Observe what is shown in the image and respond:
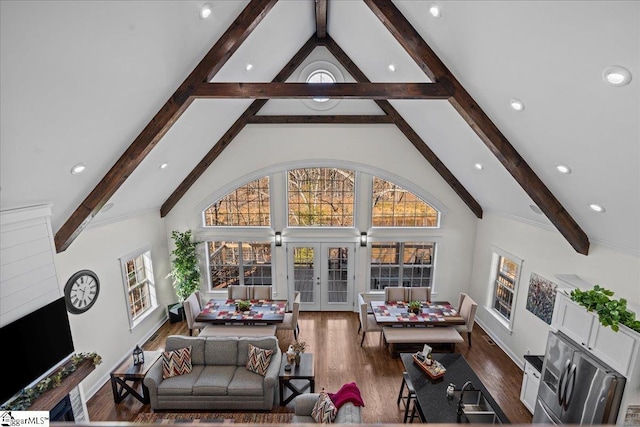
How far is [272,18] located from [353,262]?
16.4 feet

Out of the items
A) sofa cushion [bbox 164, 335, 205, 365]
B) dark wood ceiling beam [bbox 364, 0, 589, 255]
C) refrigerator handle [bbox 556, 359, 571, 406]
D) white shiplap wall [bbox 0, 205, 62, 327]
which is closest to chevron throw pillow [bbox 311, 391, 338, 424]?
sofa cushion [bbox 164, 335, 205, 365]

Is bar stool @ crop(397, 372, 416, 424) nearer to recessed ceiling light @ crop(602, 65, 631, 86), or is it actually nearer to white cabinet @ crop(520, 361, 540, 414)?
white cabinet @ crop(520, 361, 540, 414)

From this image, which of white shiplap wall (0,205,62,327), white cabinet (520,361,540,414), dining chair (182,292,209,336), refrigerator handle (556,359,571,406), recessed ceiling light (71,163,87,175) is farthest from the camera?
dining chair (182,292,209,336)

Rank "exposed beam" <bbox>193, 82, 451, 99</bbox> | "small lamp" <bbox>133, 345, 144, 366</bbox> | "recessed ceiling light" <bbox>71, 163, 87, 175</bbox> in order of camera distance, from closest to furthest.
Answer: "recessed ceiling light" <bbox>71, 163, 87, 175</bbox> → "exposed beam" <bbox>193, 82, 451, 99</bbox> → "small lamp" <bbox>133, 345, 144, 366</bbox>

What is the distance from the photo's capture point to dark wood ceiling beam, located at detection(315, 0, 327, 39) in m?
4.40

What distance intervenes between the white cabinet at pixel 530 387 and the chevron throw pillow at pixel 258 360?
3635 millimetres

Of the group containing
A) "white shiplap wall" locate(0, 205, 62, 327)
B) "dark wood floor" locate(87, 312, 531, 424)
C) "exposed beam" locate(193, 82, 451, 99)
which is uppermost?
"exposed beam" locate(193, 82, 451, 99)

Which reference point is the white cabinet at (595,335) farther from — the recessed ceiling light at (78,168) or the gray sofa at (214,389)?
the recessed ceiling light at (78,168)

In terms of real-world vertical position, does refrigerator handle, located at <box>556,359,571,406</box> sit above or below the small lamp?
above

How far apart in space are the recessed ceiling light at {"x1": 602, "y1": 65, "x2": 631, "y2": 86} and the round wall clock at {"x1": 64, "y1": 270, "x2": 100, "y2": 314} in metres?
6.25

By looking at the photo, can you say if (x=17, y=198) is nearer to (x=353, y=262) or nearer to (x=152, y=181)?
(x=152, y=181)

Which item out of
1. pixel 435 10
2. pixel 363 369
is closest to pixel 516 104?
pixel 435 10

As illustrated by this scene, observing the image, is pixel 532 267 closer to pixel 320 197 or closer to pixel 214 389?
pixel 320 197

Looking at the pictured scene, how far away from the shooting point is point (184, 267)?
6.84 m
